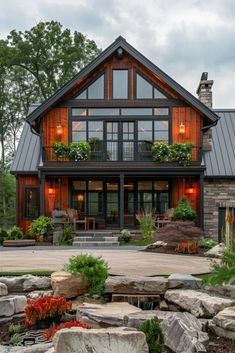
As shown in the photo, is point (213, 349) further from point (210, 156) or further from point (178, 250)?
point (210, 156)

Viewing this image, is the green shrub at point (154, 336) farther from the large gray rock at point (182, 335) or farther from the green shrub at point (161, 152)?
the green shrub at point (161, 152)

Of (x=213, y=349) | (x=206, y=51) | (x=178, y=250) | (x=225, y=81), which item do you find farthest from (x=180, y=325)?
(x=225, y=81)

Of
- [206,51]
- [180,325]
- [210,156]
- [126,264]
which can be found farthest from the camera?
[206,51]

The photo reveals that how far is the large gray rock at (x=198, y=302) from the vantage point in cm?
604

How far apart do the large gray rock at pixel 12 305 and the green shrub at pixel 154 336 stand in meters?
2.47

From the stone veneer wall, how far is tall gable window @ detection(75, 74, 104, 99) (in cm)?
573

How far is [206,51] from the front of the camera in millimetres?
23875

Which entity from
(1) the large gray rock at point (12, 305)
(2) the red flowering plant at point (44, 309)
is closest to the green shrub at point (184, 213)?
(1) the large gray rock at point (12, 305)

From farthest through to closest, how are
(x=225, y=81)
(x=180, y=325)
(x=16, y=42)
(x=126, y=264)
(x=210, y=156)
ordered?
(x=16, y=42) < (x=225, y=81) < (x=210, y=156) < (x=126, y=264) < (x=180, y=325)

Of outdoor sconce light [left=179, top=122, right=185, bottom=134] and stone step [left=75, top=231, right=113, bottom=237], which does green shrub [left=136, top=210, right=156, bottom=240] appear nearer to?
stone step [left=75, top=231, right=113, bottom=237]

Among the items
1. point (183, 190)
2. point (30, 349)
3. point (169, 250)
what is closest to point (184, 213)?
point (183, 190)

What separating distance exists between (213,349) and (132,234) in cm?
1263

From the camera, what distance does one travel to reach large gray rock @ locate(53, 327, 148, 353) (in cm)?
423

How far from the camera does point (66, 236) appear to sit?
1703 centimetres
